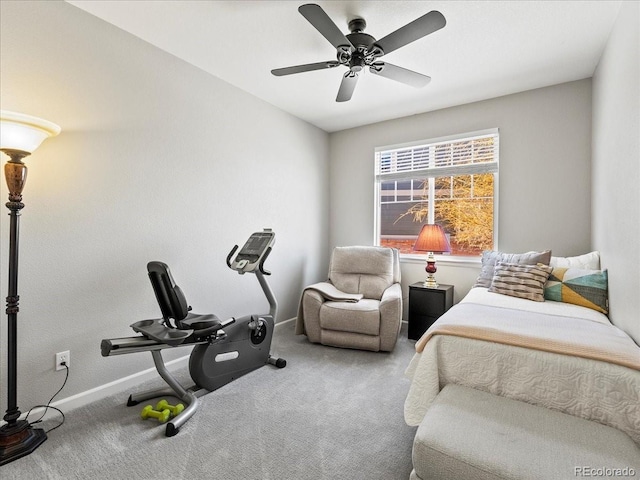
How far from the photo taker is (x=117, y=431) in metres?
1.83

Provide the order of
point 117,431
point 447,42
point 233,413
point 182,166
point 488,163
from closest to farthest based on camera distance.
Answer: point 117,431 < point 233,413 < point 447,42 < point 182,166 < point 488,163

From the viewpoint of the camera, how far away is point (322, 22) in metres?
1.81

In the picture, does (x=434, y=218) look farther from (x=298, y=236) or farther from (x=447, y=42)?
(x=447, y=42)

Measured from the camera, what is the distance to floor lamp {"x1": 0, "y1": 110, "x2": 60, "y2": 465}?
162cm

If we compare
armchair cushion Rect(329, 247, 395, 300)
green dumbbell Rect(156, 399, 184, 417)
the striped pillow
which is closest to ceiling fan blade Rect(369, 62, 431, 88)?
the striped pillow

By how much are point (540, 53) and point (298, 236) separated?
9.69 feet

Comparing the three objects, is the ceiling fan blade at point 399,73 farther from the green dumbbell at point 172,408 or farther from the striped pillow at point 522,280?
the green dumbbell at point 172,408

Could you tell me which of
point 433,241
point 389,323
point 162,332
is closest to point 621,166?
point 433,241

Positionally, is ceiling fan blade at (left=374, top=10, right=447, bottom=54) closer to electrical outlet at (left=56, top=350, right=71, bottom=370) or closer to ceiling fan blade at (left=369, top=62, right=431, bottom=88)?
ceiling fan blade at (left=369, top=62, right=431, bottom=88)

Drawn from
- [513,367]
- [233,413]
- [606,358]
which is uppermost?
[606,358]

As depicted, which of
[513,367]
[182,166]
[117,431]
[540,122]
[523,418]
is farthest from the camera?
[540,122]

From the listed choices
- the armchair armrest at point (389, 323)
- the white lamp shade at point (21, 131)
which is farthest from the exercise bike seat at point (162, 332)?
the armchair armrest at point (389, 323)

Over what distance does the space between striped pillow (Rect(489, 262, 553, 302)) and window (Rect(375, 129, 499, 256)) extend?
2.63ft

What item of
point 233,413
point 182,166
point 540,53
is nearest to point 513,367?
point 233,413
